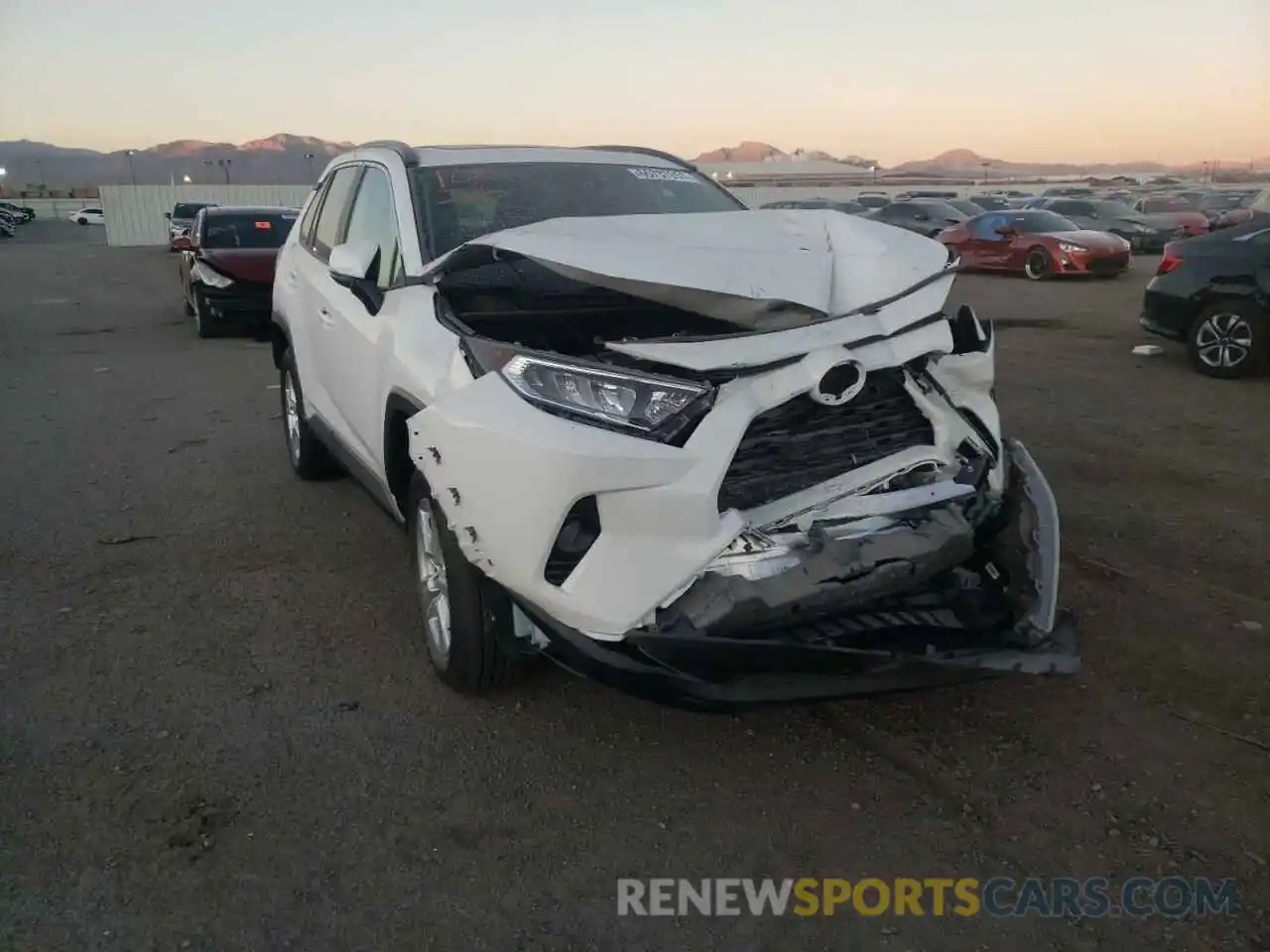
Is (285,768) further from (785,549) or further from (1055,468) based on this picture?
(1055,468)

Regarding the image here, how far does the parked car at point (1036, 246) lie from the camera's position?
18.5 m

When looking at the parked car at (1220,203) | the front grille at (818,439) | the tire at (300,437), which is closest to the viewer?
the front grille at (818,439)

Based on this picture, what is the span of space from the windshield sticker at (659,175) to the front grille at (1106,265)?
15.5 m

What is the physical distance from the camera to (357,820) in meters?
2.98

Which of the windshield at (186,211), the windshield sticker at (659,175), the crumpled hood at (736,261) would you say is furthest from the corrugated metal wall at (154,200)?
the crumpled hood at (736,261)

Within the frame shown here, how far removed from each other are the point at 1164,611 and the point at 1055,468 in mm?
2129

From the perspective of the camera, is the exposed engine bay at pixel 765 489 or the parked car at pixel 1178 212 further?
the parked car at pixel 1178 212

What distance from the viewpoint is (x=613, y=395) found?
9.40ft

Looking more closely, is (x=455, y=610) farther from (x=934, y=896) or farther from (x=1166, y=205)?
(x=1166, y=205)

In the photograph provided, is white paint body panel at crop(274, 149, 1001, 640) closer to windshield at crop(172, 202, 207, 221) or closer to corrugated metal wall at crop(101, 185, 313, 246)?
Result: windshield at crop(172, 202, 207, 221)

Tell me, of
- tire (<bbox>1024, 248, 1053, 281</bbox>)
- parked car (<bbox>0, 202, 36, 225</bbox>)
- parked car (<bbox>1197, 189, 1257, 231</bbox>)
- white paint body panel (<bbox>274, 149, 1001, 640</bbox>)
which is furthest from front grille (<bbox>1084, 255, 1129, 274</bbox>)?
parked car (<bbox>0, 202, 36, 225</bbox>)

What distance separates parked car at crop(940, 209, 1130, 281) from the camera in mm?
18453

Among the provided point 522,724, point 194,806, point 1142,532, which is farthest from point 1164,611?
point 194,806

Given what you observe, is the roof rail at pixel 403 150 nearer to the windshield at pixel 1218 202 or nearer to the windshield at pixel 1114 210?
the windshield at pixel 1114 210
